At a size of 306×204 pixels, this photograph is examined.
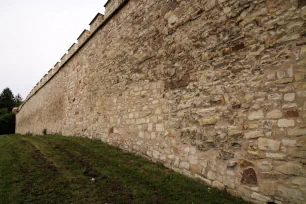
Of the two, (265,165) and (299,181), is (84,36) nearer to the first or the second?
(265,165)

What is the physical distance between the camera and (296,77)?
2.60m

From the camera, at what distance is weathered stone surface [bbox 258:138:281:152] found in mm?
2680

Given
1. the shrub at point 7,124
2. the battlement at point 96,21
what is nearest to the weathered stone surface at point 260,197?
the battlement at point 96,21

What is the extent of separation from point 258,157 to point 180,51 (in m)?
2.52

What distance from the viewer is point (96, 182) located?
3555mm

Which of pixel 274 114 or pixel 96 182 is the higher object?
pixel 274 114

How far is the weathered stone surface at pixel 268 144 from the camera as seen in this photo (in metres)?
2.68

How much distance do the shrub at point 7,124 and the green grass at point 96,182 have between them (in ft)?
89.6

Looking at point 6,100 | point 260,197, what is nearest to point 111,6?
point 260,197

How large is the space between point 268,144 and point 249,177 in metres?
0.57

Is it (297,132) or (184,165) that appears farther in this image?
(184,165)

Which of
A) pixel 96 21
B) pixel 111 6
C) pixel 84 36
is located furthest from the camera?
pixel 84 36

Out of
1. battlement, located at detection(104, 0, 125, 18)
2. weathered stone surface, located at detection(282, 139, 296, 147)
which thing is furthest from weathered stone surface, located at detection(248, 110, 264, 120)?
battlement, located at detection(104, 0, 125, 18)

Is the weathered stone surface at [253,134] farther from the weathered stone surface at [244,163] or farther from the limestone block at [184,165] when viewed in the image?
the limestone block at [184,165]
